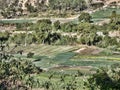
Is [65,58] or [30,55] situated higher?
[30,55]

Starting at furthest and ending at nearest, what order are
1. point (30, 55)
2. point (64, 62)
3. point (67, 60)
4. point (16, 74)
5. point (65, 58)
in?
1. point (30, 55)
2. point (65, 58)
3. point (67, 60)
4. point (64, 62)
5. point (16, 74)

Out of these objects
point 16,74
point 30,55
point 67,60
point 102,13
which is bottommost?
point 102,13

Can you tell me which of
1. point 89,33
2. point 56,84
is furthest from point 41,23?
point 56,84

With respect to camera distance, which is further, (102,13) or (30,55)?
(102,13)

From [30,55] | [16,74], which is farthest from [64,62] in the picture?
[16,74]

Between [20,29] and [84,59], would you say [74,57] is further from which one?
[20,29]

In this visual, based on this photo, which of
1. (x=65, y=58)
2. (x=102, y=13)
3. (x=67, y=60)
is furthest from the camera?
(x=102, y=13)

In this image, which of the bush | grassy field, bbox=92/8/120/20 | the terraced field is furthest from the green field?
grassy field, bbox=92/8/120/20

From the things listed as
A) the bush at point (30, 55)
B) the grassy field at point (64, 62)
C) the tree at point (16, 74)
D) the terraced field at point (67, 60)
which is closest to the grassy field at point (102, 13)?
the grassy field at point (64, 62)

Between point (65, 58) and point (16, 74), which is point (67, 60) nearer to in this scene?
point (65, 58)

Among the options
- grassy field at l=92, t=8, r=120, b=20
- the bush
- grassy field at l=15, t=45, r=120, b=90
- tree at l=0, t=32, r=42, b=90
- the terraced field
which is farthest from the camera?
grassy field at l=92, t=8, r=120, b=20

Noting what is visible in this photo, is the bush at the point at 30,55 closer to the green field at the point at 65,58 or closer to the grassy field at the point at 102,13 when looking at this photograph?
the green field at the point at 65,58

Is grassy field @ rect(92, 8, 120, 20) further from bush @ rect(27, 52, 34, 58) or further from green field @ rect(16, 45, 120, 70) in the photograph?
bush @ rect(27, 52, 34, 58)
